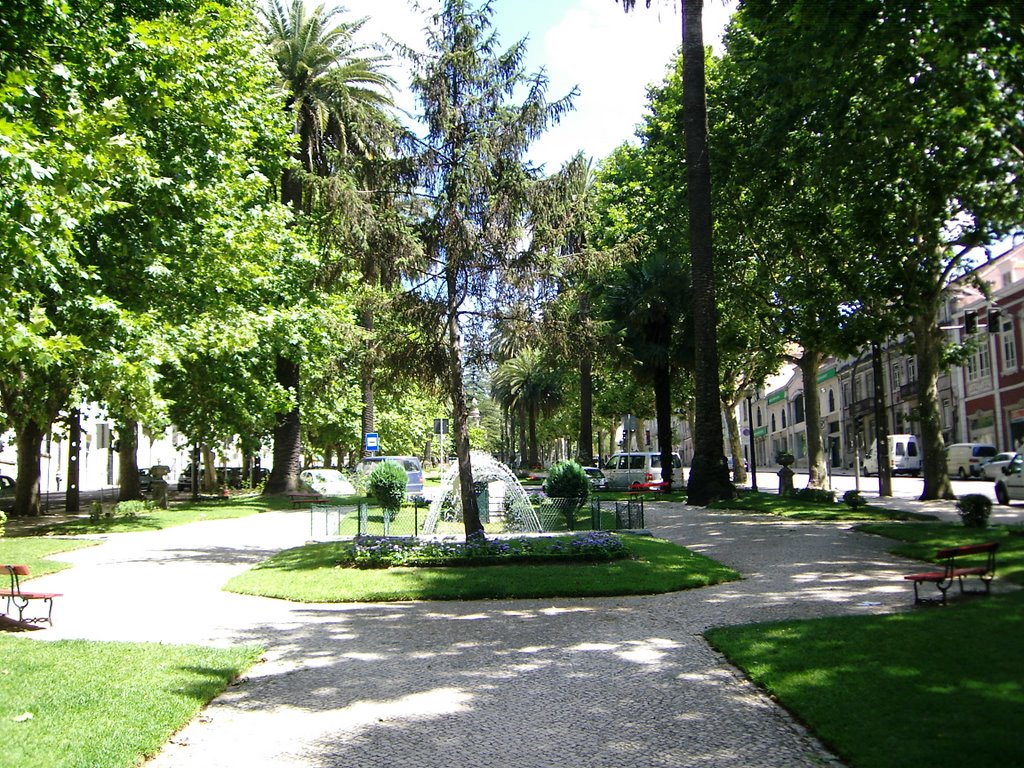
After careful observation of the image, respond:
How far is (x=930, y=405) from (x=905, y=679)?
19.6m

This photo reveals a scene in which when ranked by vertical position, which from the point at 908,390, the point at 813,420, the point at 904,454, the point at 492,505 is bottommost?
the point at 492,505

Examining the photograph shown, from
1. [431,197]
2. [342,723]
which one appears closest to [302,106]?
[431,197]

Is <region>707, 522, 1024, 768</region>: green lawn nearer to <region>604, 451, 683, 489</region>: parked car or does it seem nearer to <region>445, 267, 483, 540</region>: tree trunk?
<region>445, 267, 483, 540</region>: tree trunk

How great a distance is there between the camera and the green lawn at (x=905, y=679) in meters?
5.07

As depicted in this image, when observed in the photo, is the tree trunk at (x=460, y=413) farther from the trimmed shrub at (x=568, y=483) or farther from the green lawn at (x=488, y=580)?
the trimmed shrub at (x=568, y=483)

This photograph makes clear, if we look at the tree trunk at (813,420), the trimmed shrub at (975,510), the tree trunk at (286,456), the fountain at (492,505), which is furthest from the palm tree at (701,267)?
the tree trunk at (286,456)

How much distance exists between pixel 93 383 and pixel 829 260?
1827 centimetres

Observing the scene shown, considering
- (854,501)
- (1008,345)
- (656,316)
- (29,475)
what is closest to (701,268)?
(854,501)

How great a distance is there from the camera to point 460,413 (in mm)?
16266

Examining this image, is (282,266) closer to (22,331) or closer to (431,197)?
(431,197)

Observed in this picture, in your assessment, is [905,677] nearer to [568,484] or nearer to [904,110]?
[904,110]

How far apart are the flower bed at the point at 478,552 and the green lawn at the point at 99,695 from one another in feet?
18.3

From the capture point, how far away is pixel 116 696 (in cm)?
686

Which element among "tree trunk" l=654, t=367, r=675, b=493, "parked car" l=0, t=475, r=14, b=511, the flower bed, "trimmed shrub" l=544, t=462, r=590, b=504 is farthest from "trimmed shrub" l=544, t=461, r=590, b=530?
"parked car" l=0, t=475, r=14, b=511
